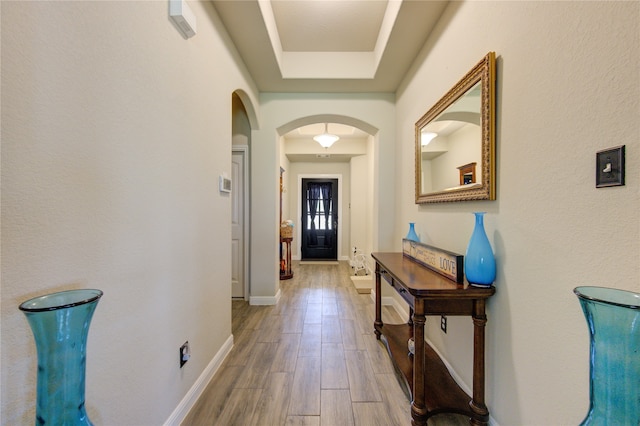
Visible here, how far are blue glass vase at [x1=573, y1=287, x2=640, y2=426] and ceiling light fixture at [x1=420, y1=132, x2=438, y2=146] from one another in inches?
66.1

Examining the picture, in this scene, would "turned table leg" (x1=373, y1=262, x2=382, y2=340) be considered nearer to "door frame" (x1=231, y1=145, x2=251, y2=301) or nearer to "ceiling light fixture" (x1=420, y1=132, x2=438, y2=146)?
"ceiling light fixture" (x1=420, y1=132, x2=438, y2=146)

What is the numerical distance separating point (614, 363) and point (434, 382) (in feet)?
4.16

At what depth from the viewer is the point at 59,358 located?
0.59 meters

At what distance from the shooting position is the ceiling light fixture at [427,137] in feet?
6.71

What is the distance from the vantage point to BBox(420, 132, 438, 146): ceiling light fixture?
2.04 m

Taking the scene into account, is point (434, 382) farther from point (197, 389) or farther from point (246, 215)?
point (246, 215)

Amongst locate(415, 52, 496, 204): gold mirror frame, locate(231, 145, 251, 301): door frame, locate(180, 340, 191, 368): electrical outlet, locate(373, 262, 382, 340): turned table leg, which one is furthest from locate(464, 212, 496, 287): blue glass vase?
locate(231, 145, 251, 301): door frame

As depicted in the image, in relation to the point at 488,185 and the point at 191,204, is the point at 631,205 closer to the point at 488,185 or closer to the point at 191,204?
the point at 488,185

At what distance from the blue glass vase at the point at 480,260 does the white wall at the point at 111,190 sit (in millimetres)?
1610

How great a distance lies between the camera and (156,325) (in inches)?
47.3

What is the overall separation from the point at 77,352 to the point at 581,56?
1789 millimetres

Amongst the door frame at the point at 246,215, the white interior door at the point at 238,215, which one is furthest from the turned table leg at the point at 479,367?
the white interior door at the point at 238,215

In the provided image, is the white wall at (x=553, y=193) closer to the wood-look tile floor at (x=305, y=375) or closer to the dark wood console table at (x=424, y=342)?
the dark wood console table at (x=424, y=342)

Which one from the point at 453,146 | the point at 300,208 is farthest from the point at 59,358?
the point at 300,208
